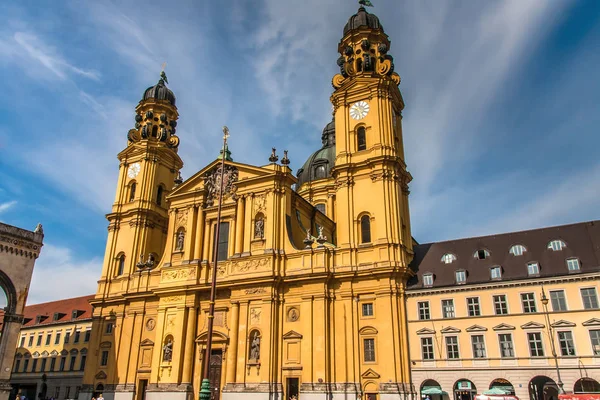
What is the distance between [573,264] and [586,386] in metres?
7.37

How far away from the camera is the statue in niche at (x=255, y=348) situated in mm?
35250

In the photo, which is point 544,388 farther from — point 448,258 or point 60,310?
point 60,310

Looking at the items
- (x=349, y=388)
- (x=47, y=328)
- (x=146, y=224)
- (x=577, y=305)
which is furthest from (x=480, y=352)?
(x=47, y=328)

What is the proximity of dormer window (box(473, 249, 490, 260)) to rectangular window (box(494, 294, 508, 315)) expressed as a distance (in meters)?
3.79

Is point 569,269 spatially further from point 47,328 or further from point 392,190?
point 47,328

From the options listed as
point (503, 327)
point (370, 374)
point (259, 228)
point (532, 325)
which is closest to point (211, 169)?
point (259, 228)

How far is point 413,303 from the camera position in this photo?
34531 millimetres

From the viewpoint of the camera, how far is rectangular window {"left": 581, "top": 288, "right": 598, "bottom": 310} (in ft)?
97.9

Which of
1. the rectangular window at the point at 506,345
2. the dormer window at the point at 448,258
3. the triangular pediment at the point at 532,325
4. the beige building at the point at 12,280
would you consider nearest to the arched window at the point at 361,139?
the dormer window at the point at 448,258

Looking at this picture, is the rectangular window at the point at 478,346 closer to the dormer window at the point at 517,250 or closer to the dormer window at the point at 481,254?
the dormer window at the point at 481,254

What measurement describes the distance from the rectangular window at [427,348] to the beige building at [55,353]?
1423 inches

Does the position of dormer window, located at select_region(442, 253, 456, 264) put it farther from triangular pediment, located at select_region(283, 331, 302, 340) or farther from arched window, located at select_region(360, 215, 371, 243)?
triangular pediment, located at select_region(283, 331, 302, 340)

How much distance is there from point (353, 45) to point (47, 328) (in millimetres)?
46870

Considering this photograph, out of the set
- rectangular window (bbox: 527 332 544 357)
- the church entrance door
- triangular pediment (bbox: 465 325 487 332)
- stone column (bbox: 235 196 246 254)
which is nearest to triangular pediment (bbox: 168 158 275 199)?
stone column (bbox: 235 196 246 254)
